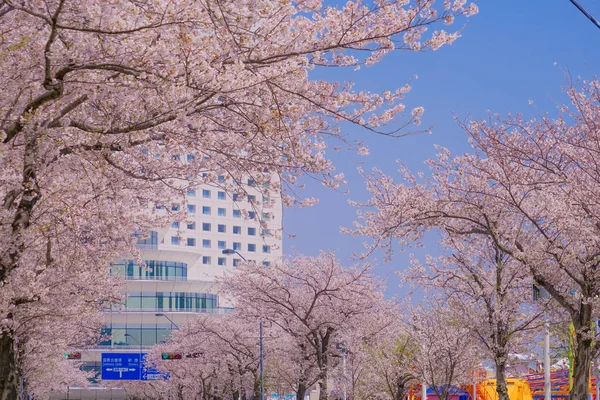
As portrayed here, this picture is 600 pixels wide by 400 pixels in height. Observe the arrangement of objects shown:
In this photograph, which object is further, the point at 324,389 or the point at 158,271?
the point at 158,271

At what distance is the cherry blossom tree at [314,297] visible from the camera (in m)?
36.1

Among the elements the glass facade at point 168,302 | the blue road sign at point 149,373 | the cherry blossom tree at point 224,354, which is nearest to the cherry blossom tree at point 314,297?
the cherry blossom tree at point 224,354

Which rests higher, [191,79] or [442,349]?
[191,79]

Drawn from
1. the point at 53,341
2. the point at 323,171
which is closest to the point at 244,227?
the point at 53,341

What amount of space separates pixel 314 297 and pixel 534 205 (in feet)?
55.3

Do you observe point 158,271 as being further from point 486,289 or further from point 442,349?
point 486,289

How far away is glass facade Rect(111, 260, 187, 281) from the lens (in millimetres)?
94250

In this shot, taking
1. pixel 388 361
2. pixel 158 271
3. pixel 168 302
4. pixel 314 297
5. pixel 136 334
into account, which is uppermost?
pixel 158 271

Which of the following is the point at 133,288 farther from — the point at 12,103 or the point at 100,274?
the point at 12,103

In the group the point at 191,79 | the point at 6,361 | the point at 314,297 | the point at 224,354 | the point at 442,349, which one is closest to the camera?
the point at 191,79

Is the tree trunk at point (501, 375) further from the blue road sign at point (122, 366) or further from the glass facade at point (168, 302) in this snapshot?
the glass facade at point (168, 302)

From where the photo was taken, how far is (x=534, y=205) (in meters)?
19.5

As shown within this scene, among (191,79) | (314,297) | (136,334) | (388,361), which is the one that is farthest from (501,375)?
(136,334)

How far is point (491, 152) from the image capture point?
18906 mm
